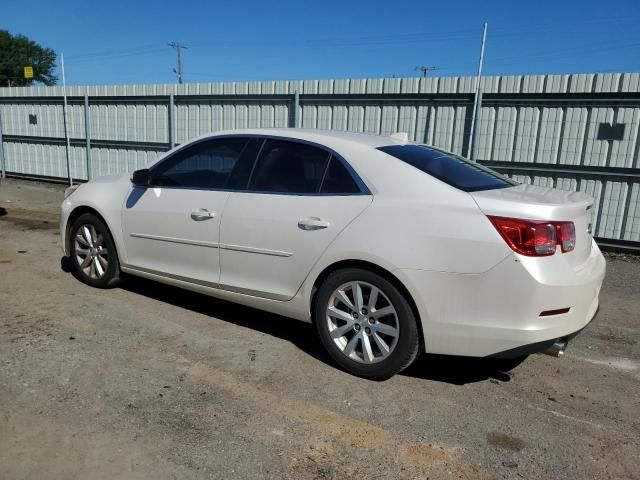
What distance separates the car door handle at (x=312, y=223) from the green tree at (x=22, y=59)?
67536mm

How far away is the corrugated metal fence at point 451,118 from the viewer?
7605 millimetres

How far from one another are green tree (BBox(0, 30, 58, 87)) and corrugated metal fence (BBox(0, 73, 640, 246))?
57747 mm

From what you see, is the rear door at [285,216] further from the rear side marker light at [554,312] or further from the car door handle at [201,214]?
the rear side marker light at [554,312]

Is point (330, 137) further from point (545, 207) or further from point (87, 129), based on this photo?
point (87, 129)

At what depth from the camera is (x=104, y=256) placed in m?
5.07

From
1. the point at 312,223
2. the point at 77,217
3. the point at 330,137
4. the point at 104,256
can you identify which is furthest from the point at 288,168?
the point at 77,217

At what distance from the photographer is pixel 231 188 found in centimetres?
410

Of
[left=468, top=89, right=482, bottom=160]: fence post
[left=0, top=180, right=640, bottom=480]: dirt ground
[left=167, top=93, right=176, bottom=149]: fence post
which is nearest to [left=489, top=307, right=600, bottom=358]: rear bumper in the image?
[left=0, top=180, right=640, bottom=480]: dirt ground

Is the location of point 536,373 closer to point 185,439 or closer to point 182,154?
point 185,439

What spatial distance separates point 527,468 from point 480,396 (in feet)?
2.52

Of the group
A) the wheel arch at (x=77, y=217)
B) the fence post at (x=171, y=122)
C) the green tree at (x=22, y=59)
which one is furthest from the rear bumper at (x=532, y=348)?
the green tree at (x=22, y=59)

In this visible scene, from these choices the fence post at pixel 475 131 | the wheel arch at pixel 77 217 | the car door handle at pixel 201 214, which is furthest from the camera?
the fence post at pixel 475 131

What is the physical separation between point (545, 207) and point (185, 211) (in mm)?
2686

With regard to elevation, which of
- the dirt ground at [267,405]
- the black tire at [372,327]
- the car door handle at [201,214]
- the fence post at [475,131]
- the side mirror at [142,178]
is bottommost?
the dirt ground at [267,405]
